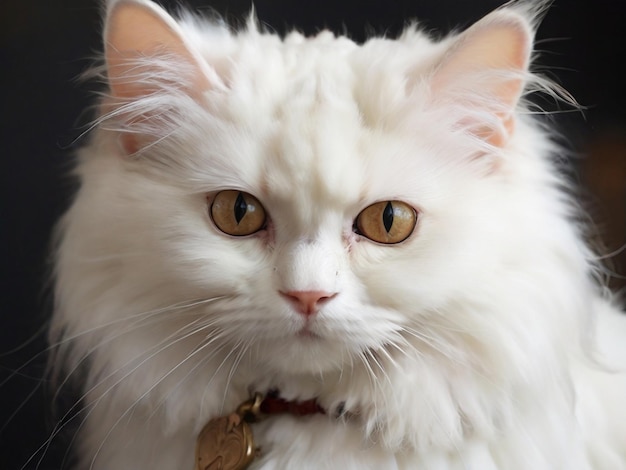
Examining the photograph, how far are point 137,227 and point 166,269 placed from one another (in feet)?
0.27

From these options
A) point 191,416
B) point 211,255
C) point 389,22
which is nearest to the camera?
point 211,255

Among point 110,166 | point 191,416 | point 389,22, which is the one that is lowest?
point 191,416

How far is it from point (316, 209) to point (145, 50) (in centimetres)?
→ 36

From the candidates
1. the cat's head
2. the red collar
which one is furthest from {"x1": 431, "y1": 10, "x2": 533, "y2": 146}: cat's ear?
the red collar

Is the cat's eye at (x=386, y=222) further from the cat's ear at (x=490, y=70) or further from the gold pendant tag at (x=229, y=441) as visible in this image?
the gold pendant tag at (x=229, y=441)

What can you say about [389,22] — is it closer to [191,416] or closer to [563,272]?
[563,272]

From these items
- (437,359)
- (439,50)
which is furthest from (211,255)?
(439,50)

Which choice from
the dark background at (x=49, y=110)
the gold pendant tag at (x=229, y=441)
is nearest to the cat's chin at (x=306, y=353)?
the gold pendant tag at (x=229, y=441)

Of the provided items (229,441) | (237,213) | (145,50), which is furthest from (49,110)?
(229,441)

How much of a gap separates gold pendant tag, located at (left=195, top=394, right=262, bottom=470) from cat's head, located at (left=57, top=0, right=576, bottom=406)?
73 mm

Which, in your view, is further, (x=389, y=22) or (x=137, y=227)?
(x=389, y=22)

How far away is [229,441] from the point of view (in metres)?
0.96

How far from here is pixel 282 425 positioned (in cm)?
97

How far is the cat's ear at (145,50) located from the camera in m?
0.92
